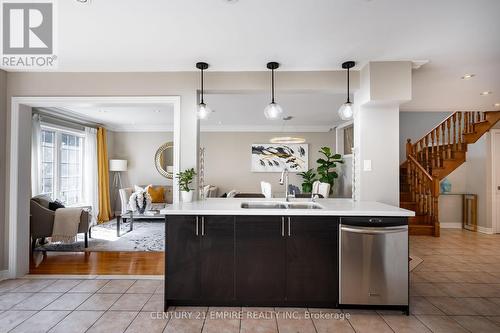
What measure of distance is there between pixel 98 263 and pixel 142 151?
4.19 metres

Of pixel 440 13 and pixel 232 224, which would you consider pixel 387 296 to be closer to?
pixel 232 224

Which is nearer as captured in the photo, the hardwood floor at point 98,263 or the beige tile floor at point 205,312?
the beige tile floor at point 205,312

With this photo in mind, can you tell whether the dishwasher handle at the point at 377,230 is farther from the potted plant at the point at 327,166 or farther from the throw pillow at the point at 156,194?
the throw pillow at the point at 156,194

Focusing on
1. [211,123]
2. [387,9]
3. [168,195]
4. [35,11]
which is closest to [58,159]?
[168,195]

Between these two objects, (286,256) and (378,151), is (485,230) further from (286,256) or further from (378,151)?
(286,256)

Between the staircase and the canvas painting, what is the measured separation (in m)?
2.45

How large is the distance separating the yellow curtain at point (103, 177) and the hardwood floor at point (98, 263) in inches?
97.3

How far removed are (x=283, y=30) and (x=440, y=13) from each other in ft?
3.83

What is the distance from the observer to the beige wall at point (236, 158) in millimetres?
7289

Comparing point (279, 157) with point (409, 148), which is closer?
point (409, 148)

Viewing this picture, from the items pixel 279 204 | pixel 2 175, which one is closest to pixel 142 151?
pixel 2 175

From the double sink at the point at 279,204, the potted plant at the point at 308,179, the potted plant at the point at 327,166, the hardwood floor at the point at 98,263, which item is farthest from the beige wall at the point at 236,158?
the double sink at the point at 279,204

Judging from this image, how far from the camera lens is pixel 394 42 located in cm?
238

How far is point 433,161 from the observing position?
5668mm
